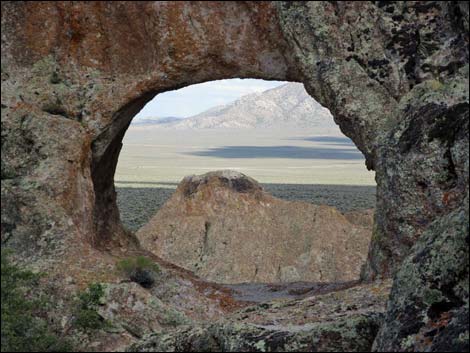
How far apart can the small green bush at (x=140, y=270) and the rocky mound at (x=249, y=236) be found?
1297cm

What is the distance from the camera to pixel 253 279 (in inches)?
1271

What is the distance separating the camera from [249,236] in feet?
115

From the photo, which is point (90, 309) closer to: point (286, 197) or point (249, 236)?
point (249, 236)

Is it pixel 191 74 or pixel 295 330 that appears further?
pixel 191 74

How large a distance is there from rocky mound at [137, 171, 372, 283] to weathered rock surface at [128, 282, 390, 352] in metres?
16.9

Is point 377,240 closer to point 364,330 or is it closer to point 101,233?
point 364,330

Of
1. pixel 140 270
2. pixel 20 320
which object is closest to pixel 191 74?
pixel 140 270

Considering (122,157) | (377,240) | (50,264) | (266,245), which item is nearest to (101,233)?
(50,264)

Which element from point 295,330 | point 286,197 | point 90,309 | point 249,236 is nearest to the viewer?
point 295,330

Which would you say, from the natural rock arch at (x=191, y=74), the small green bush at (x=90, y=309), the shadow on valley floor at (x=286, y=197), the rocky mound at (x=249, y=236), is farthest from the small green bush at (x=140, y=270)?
the shadow on valley floor at (x=286, y=197)

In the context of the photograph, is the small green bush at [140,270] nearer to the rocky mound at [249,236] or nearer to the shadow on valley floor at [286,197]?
the rocky mound at [249,236]

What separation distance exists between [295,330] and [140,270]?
6.90 metres

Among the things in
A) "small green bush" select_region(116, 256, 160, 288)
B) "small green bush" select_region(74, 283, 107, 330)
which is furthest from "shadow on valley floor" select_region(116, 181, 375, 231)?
"small green bush" select_region(74, 283, 107, 330)

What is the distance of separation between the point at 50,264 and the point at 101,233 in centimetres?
482
